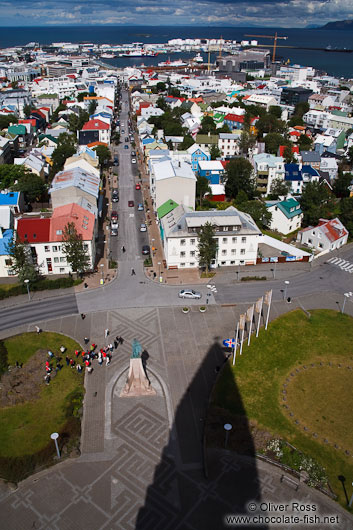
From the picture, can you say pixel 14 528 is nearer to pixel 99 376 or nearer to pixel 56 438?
pixel 56 438

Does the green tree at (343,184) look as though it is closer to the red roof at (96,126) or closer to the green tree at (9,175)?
the green tree at (9,175)

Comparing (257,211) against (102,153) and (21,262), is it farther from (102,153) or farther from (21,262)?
(102,153)

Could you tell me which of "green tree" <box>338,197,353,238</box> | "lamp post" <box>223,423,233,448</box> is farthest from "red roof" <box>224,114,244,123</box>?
"lamp post" <box>223,423,233,448</box>

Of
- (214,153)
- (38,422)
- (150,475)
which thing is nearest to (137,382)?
(150,475)

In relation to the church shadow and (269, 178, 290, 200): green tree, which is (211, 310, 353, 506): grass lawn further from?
(269, 178, 290, 200): green tree

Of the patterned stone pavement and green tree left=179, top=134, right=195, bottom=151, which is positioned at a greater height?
green tree left=179, top=134, right=195, bottom=151

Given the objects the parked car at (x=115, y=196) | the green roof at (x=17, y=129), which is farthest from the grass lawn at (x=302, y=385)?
the green roof at (x=17, y=129)
